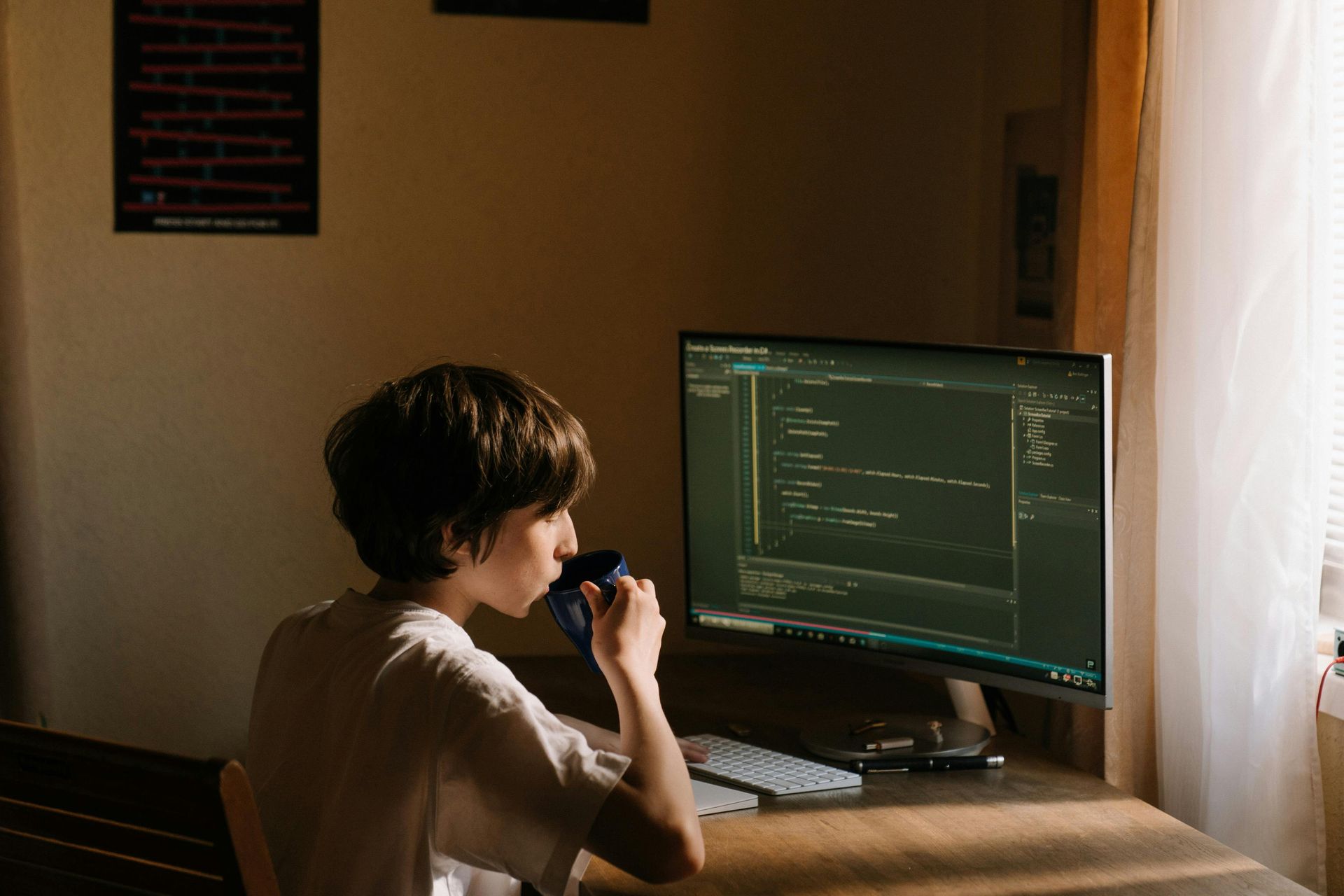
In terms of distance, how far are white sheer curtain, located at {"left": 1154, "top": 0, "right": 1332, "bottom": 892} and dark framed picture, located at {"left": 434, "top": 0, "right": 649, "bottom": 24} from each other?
0.95m

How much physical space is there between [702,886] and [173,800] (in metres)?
0.56

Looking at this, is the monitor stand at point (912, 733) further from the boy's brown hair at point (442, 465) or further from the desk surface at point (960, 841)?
the boy's brown hair at point (442, 465)

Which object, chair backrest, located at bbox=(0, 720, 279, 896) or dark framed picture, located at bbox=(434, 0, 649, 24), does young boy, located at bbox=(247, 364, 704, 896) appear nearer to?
chair backrest, located at bbox=(0, 720, 279, 896)

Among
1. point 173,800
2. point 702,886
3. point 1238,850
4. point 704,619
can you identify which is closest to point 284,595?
point 704,619

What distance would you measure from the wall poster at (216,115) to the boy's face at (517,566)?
45.6 inches

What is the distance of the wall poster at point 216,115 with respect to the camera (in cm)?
220

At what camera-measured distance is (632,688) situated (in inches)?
49.1

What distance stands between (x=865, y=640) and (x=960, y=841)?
0.38 meters

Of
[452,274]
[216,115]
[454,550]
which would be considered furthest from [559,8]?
[454,550]

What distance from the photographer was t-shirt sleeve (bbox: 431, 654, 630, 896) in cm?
106

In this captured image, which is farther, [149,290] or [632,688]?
[149,290]

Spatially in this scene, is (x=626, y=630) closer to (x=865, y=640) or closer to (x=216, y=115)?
(x=865, y=640)

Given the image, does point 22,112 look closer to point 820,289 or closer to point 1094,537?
point 820,289

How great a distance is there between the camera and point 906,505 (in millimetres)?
1726
